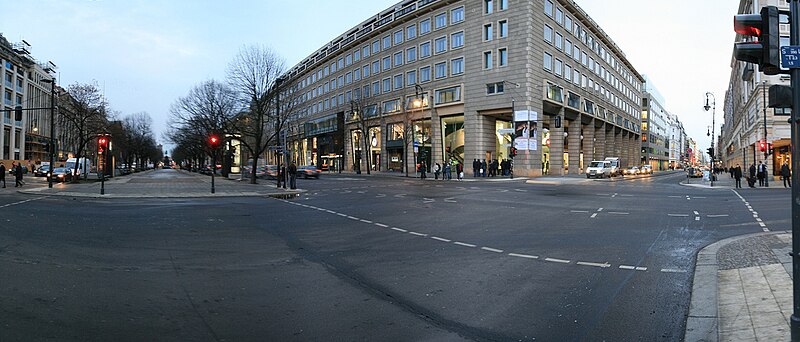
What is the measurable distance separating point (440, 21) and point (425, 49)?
13.1 feet

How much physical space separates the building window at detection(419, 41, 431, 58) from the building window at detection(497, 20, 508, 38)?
10549 mm

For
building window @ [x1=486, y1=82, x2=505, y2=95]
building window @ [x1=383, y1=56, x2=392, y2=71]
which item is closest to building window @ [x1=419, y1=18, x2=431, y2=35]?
building window @ [x1=383, y1=56, x2=392, y2=71]

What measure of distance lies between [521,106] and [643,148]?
83.2 meters

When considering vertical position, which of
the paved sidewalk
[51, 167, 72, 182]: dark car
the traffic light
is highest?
the traffic light

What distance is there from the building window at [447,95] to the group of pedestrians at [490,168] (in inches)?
333

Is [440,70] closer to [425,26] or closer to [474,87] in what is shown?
[474,87]

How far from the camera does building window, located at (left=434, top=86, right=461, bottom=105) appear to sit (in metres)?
51.7

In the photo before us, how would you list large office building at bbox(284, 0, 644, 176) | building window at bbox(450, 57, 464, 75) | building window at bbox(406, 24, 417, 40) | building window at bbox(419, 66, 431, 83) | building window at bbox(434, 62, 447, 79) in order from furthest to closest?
1. building window at bbox(406, 24, 417, 40)
2. building window at bbox(419, 66, 431, 83)
3. building window at bbox(434, 62, 447, 79)
4. building window at bbox(450, 57, 464, 75)
5. large office building at bbox(284, 0, 644, 176)

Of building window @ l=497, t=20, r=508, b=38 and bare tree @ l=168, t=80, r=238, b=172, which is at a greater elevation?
building window @ l=497, t=20, r=508, b=38

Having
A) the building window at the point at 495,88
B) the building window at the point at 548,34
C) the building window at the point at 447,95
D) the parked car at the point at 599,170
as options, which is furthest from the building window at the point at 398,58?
the parked car at the point at 599,170

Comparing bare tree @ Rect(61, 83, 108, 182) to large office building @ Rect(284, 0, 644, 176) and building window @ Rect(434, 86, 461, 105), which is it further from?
building window @ Rect(434, 86, 461, 105)

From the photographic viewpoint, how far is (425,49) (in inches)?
2221

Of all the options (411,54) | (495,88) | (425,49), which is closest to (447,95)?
(495,88)

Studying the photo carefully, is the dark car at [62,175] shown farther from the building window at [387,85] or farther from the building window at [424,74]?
the building window at [424,74]
